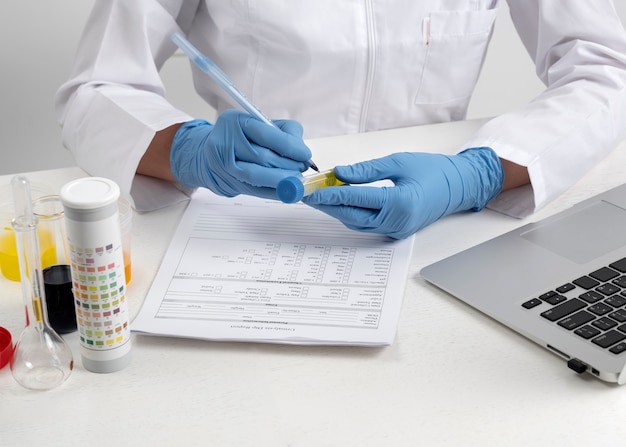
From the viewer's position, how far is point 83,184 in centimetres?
77

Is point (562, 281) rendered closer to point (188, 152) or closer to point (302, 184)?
point (302, 184)

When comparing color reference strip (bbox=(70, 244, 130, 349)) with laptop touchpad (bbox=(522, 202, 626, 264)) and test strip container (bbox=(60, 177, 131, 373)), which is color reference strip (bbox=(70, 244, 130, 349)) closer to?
test strip container (bbox=(60, 177, 131, 373))

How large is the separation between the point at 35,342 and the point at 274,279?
30cm

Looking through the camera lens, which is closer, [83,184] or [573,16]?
[83,184]

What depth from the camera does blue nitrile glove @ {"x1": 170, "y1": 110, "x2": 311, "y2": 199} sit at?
1.06 metres

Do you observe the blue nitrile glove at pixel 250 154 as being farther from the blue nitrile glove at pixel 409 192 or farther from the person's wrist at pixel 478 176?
the person's wrist at pixel 478 176

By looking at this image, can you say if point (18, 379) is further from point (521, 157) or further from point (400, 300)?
point (521, 157)

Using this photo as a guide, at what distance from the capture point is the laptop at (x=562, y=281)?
0.86 meters

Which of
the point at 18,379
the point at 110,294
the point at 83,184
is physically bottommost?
the point at 18,379

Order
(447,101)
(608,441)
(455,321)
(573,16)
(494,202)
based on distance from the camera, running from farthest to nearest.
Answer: (447,101) < (573,16) < (494,202) < (455,321) < (608,441)

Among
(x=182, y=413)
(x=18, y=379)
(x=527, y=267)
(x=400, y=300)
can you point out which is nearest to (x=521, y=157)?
(x=527, y=267)

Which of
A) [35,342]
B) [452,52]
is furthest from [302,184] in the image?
[452,52]

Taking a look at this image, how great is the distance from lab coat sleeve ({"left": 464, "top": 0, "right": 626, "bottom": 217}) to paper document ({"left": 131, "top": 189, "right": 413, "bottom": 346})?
27 centimetres

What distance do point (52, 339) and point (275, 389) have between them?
0.81 feet
